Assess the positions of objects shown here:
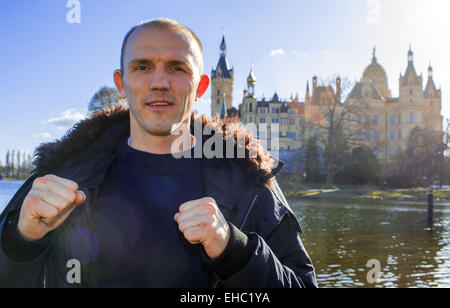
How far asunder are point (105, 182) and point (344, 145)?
38.6 m

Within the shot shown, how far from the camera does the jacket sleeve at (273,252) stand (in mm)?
1417

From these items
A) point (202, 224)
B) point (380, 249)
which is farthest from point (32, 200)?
point (380, 249)

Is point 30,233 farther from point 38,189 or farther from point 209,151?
point 209,151

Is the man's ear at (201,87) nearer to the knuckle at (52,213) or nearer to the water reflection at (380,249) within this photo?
the knuckle at (52,213)

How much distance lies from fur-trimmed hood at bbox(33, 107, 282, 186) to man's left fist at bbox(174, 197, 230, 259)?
19.5 inches

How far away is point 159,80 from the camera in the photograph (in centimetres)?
181

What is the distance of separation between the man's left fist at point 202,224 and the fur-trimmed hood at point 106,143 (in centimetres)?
50

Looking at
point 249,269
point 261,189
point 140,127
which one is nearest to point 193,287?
point 249,269

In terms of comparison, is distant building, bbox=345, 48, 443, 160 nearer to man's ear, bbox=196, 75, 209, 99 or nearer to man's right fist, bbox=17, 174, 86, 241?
man's ear, bbox=196, 75, 209, 99

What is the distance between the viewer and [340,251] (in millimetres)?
9672

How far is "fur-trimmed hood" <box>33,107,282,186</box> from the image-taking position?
6.13ft

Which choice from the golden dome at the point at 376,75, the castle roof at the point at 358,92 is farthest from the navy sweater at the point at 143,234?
the golden dome at the point at 376,75

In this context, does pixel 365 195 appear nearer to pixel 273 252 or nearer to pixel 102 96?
pixel 102 96

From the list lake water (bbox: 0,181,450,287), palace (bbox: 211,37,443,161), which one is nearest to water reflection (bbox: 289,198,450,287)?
lake water (bbox: 0,181,450,287)
